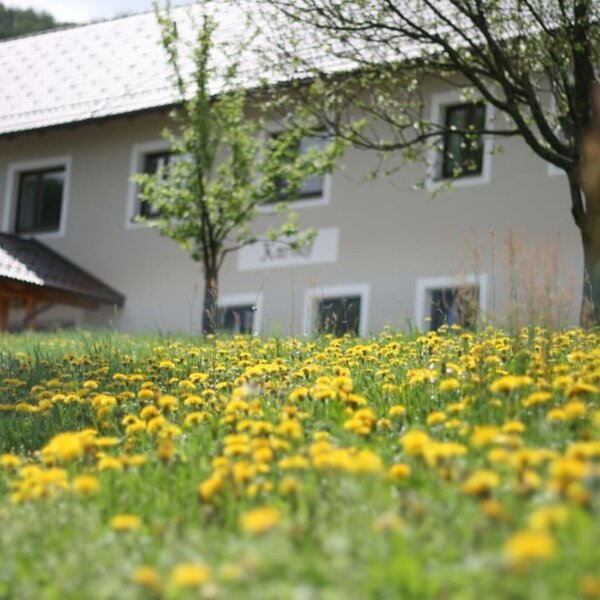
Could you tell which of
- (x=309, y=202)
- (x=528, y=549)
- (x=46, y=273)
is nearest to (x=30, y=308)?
(x=46, y=273)

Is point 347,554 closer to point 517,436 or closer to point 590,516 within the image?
point 590,516

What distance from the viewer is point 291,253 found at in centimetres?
1781

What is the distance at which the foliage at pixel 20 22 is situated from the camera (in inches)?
1300

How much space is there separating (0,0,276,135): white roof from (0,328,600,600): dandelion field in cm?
1203

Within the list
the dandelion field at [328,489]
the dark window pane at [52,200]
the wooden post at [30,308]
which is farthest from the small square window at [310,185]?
the dandelion field at [328,489]

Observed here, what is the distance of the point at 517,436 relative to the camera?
14.3 feet

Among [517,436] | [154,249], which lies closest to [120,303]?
[154,249]

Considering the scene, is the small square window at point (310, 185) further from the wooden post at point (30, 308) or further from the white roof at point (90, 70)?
the wooden post at point (30, 308)

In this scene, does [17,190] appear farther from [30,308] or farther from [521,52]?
[521,52]

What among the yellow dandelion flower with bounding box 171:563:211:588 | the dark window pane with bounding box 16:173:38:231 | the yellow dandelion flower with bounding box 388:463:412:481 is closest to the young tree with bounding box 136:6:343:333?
the dark window pane with bounding box 16:173:38:231

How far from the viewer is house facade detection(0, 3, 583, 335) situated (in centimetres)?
1603

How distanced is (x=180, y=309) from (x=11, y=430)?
12.9 metres

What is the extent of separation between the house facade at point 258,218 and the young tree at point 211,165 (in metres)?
1.61

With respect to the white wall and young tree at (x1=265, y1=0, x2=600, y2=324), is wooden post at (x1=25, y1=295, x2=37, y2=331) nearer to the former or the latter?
the white wall
